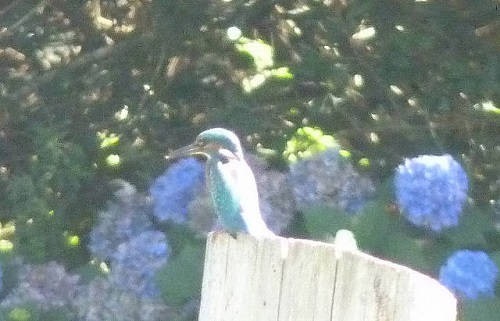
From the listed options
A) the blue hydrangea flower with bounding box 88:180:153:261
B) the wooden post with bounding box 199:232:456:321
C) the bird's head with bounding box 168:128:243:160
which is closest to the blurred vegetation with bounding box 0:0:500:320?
the blue hydrangea flower with bounding box 88:180:153:261

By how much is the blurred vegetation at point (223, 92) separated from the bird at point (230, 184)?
72 cm

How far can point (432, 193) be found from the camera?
2.78m

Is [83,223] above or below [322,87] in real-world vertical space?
below

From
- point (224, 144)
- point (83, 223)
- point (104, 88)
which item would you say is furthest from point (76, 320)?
point (224, 144)

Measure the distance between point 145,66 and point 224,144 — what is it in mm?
1571

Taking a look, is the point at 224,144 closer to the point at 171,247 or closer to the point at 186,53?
the point at 171,247

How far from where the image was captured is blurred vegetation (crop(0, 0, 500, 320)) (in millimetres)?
3146

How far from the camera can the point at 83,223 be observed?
3.66m

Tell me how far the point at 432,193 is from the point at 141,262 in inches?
36.9

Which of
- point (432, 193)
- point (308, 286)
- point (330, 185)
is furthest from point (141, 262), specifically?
point (308, 286)

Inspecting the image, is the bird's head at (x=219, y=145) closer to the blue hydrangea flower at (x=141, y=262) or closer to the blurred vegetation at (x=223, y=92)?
the blurred vegetation at (x=223, y=92)

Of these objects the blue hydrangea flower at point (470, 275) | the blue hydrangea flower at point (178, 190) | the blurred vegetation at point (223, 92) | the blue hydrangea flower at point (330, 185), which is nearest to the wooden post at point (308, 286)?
the blue hydrangea flower at point (470, 275)

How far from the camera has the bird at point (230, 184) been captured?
6.17ft

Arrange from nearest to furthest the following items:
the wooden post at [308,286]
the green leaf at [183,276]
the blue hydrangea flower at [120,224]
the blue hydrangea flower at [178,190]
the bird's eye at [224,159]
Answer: the wooden post at [308,286]
the bird's eye at [224,159]
the green leaf at [183,276]
the blue hydrangea flower at [178,190]
the blue hydrangea flower at [120,224]
